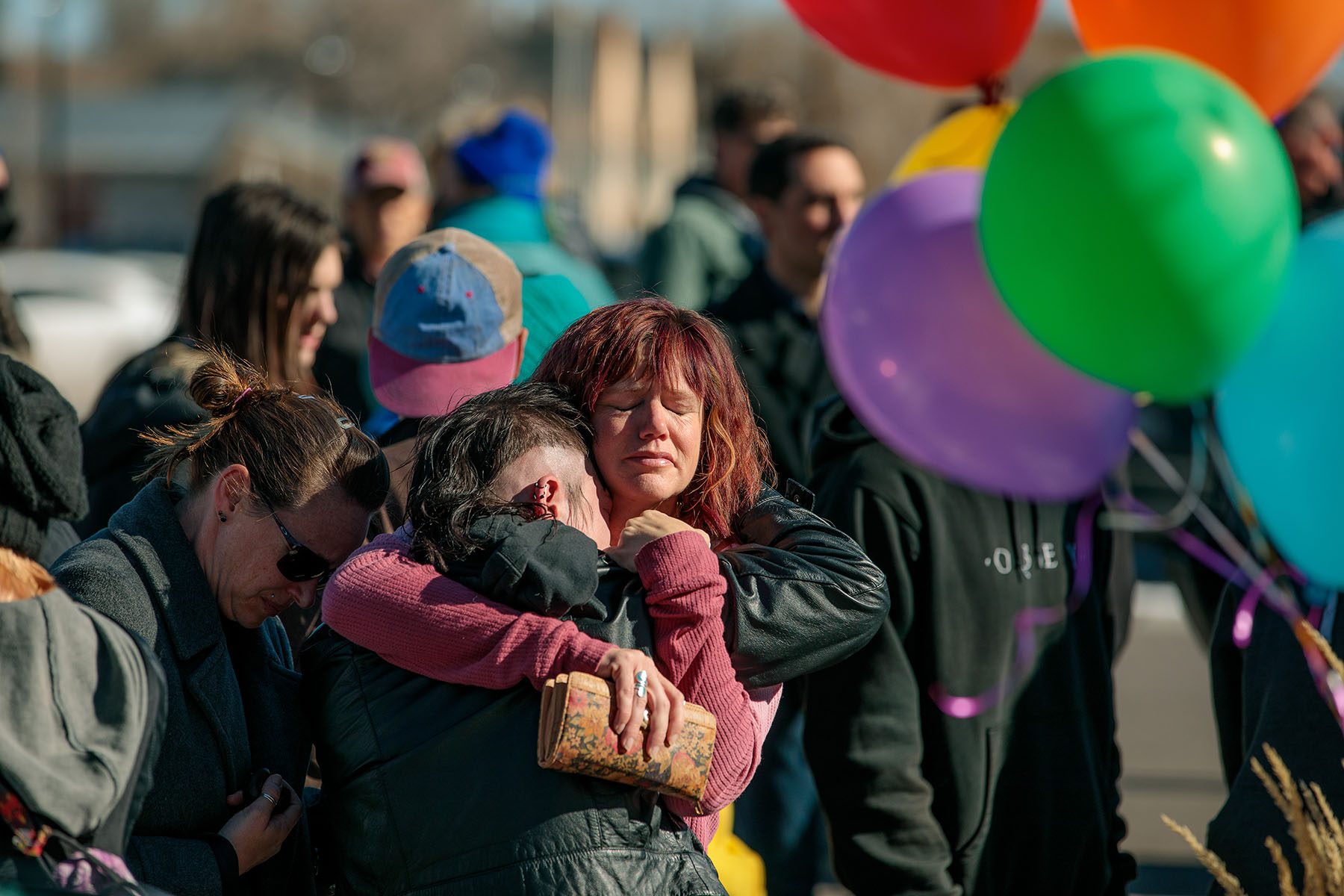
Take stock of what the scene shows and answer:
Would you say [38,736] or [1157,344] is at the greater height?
[1157,344]

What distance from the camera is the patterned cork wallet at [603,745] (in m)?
1.93

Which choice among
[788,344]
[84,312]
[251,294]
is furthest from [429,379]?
[84,312]

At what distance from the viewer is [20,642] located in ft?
5.99

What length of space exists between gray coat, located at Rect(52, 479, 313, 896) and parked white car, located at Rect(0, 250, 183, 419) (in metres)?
10.9

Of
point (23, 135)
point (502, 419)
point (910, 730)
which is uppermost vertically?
point (502, 419)

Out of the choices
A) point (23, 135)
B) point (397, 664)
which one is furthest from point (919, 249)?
point (23, 135)

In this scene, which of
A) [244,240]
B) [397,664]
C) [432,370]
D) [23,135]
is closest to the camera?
[397,664]

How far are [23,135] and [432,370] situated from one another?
149 feet

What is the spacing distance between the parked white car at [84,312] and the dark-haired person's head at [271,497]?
35.5 feet

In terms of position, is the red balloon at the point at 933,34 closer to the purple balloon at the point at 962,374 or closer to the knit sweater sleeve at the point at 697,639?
the purple balloon at the point at 962,374

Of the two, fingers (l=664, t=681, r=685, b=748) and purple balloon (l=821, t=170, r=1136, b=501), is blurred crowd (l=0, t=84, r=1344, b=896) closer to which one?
fingers (l=664, t=681, r=685, b=748)

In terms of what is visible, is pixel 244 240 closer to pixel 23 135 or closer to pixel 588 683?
pixel 588 683

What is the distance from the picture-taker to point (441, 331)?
2939mm

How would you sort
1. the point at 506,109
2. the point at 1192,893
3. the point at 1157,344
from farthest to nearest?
the point at 506,109
the point at 1192,893
the point at 1157,344
